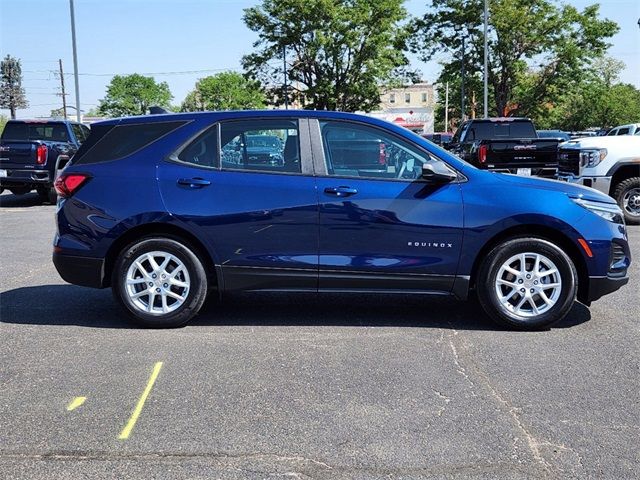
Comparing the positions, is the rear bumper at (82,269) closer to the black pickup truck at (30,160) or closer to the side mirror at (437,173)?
the side mirror at (437,173)

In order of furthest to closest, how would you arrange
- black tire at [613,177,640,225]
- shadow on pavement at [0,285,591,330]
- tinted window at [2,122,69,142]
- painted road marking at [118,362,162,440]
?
tinted window at [2,122,69,142], black tire at [613,177,640,225], shadow on pavement at [0,285,591,330], painted road marking at [118,362,162,440]

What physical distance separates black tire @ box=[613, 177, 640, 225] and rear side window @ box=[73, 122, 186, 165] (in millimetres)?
8540

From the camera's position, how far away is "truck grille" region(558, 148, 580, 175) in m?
11.6

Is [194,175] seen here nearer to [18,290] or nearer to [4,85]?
[18,290]

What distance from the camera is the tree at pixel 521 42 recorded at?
32.4 m

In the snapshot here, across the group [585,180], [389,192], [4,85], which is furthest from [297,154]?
[4,85]

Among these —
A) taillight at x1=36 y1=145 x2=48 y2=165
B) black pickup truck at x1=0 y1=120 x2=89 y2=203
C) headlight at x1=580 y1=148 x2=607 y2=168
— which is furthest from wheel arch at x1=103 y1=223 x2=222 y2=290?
taillight at x1=36 y1=145 x2=48 y2=165

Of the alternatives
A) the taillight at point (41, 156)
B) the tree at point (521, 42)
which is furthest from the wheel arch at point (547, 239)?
the tree at point (521, 42)

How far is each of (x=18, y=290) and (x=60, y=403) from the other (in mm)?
3403

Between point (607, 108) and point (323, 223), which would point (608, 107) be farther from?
point (323, 223)

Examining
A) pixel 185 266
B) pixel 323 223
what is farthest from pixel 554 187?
pixel 185 266

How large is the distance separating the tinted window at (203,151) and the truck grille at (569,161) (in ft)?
26.6

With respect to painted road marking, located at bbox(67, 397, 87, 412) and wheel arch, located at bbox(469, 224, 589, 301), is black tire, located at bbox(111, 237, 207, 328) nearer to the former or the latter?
painted road marking, located at bbox(67, 397, 87, 412)

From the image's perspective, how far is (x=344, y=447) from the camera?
338 cm
